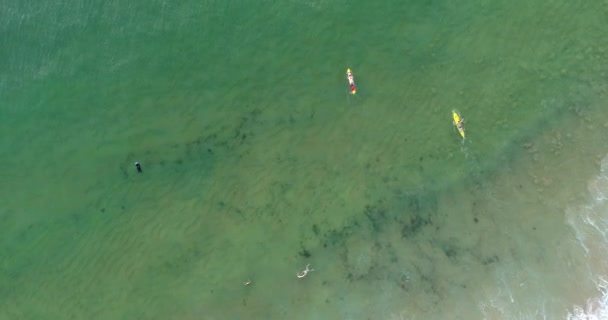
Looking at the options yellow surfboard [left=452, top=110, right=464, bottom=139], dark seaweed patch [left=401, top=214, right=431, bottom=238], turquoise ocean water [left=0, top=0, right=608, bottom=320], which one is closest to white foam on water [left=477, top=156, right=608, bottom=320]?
turquoise ocean water [left=0, top=0, right=608, bottom=320]

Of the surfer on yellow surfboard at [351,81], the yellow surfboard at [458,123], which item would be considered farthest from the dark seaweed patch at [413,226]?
the surfer on yellow surfboard at [351,81]

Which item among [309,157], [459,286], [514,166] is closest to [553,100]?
[514,166]

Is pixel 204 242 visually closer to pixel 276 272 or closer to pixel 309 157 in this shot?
pixel 276 272

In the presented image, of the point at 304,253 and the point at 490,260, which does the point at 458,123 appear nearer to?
the point at 490,260

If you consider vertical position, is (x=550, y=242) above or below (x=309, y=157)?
below

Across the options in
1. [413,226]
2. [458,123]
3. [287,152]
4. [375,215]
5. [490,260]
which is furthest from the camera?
[287,152]

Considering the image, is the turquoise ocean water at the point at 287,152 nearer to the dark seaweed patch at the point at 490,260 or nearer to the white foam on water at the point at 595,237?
the dark seaweed patch at the point at 490,260

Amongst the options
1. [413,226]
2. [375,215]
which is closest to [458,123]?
[413,226]

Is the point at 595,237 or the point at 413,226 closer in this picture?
the point at 595,237
